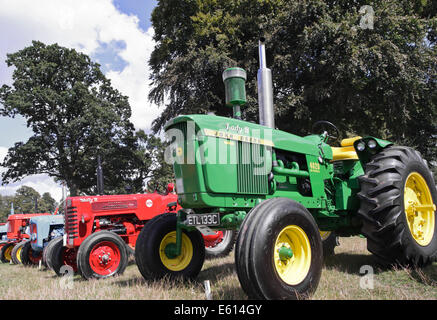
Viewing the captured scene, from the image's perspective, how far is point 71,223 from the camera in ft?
22.7

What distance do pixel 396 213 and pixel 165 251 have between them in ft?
8.77

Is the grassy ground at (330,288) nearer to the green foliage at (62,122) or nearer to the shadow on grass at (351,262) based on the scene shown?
the shadow on grass at (351,262)

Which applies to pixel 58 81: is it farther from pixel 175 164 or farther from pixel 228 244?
pixel 175 164

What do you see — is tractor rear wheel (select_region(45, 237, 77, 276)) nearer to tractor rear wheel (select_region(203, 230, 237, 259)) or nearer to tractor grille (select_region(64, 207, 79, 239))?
tractor grille (select_region(64, 207, 79, 239))

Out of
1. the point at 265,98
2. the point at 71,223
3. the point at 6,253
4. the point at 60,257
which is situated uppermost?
the point at 265,98

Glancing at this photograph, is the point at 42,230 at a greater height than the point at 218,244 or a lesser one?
greater

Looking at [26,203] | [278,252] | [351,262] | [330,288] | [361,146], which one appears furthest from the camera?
[26,203]

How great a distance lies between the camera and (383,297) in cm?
333

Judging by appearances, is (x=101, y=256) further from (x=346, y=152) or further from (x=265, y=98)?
(x=346, y=152)

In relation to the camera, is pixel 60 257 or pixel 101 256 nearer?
pixel 101 256

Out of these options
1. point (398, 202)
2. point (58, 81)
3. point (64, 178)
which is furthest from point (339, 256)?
point (58, 81)

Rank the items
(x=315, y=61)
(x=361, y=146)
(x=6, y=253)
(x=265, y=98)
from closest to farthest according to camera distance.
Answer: (x=361, y=146), (x=265, y=98), (x=6, y=253), (x=315, y=61)

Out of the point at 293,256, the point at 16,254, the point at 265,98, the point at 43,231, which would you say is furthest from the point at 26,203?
the point at 293,256
